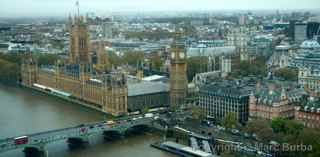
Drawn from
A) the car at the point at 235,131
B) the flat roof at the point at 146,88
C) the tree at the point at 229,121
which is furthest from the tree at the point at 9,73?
the car at the point at 235,131

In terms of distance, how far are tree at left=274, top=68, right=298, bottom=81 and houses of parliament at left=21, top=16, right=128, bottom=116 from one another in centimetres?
612

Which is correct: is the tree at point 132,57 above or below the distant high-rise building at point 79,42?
below

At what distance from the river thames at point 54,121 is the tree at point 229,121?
1.67m

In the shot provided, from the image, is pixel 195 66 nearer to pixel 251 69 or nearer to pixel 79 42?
pixel 251 69

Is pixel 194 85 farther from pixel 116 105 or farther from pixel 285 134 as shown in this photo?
pixel 285 134

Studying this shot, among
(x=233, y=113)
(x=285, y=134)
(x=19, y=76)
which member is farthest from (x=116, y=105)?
(x=19, y=76)

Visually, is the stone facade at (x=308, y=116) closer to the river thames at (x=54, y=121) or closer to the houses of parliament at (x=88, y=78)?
the river thames at (x=54, y=121)

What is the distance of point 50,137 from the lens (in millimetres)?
10281

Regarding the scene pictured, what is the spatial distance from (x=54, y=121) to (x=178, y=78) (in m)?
3.82

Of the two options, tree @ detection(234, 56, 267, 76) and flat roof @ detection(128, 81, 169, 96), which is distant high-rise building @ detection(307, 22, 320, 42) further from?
flat roof @ detection(128, 81, 169, 96)

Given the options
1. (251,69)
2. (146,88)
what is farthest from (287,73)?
(146,88)

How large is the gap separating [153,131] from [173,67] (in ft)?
9.72

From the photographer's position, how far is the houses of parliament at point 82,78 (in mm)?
13750

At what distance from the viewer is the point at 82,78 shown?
15766 mm
